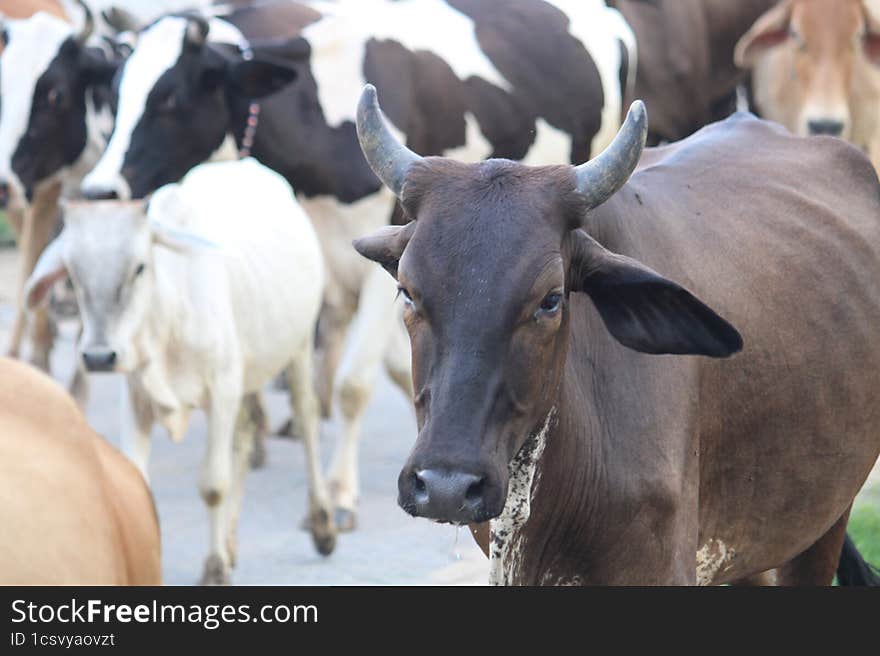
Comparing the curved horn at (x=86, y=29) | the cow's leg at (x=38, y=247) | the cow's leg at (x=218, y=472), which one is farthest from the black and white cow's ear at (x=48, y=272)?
the cow's leg at (x=38, y=247)

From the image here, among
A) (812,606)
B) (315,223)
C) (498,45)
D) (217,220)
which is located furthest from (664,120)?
(812,606)

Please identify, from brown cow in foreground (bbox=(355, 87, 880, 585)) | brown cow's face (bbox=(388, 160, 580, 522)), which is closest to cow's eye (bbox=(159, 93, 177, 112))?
brown cow in foreground (bbox=(355, 87, 880, 585))

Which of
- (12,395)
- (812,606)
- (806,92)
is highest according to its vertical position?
(12,395)

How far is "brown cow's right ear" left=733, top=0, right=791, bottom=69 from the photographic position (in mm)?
8695

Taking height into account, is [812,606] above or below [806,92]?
above

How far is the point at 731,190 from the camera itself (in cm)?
404

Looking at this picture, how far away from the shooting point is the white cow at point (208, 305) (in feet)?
18.9

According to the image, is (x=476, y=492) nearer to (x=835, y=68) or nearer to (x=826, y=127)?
(x=826, y=127)

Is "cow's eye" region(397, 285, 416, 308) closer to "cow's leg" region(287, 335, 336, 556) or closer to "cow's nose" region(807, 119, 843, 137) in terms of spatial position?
"cow's leg" region(287, 335, 336, 556)

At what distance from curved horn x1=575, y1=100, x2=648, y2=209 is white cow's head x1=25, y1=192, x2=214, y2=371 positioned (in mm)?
2891

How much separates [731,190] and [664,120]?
17.7 ft

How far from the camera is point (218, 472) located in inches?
235

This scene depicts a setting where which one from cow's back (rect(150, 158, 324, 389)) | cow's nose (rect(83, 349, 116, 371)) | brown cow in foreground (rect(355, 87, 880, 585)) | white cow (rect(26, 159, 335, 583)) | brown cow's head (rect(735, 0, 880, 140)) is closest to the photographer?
brown cow in foreground (rect(355, 87, 880, 585))

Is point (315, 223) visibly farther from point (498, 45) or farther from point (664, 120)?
point (664, 120)
